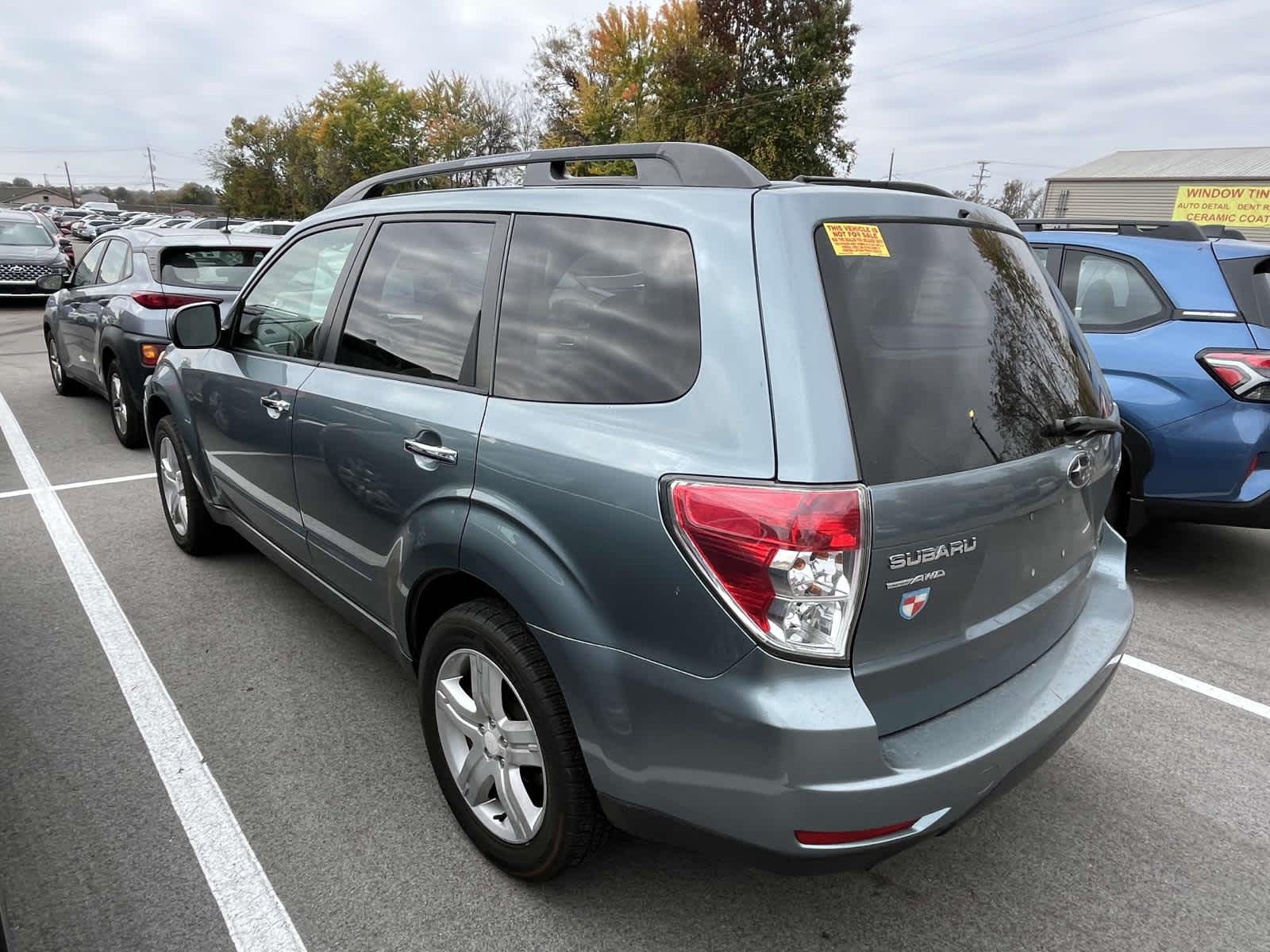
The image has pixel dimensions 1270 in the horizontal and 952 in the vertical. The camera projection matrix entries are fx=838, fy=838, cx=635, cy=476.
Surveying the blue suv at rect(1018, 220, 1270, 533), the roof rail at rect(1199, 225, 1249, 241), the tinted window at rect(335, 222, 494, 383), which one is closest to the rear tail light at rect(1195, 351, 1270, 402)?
the blue suv at rect(1018, 220, 1270, 533)

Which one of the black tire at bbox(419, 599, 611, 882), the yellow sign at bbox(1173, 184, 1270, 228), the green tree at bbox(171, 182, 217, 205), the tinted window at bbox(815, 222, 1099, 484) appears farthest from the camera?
the green tree at bbox(171, 182, 217, 205)

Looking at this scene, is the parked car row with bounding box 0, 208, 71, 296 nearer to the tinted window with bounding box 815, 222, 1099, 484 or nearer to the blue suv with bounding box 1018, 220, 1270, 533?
the blue suv with bounding box 1018, 220, 1270, 533

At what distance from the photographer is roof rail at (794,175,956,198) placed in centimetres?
214

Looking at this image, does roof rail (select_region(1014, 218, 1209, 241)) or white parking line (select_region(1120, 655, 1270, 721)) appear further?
roof rail (select_region(1014, 218, 1209, 241))

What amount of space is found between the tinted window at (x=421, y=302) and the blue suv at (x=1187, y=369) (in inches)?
141

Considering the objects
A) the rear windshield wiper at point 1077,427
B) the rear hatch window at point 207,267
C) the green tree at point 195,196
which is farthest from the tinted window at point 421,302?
the green tree at point 195,196

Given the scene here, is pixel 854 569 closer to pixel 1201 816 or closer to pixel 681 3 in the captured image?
pixel 1201 816

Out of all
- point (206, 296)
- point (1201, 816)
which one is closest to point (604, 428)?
point (1201, 816)

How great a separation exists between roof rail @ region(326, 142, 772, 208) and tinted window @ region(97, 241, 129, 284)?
561 cm

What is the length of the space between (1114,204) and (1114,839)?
57.6 metres

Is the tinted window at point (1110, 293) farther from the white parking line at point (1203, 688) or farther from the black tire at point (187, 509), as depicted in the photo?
the black tire at point (187, 509)

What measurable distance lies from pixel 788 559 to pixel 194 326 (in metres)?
3.02

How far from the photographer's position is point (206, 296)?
6.54m

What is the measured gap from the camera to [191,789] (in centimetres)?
262
